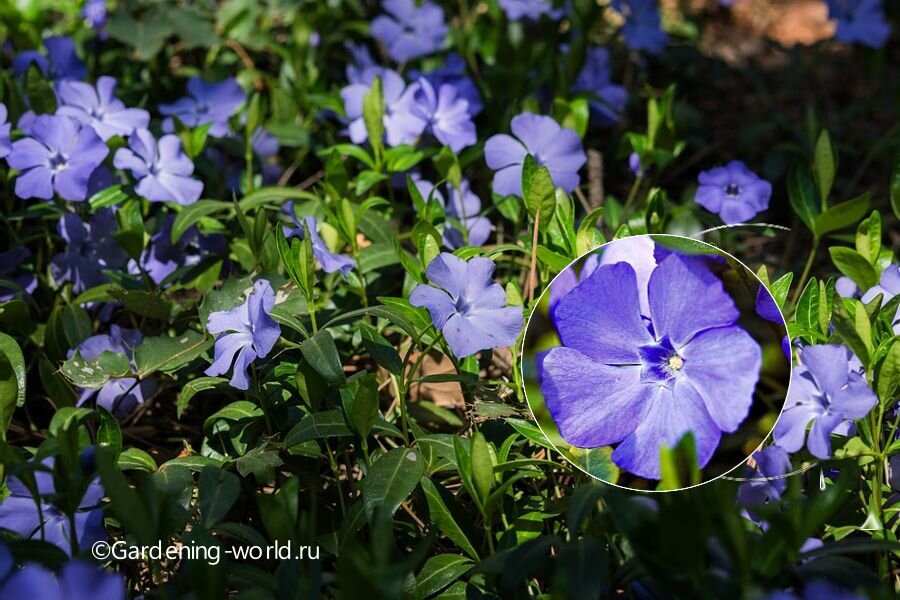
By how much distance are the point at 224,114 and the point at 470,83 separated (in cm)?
61

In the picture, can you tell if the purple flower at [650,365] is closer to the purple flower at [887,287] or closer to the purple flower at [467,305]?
the purple flower at [467,305]

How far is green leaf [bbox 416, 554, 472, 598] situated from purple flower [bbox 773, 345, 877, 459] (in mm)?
501

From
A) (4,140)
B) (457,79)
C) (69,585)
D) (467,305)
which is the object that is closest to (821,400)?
(467,305)

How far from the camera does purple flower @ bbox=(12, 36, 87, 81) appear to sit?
7.96ft

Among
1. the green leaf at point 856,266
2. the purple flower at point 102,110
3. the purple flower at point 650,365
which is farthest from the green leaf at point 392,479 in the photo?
the purple flower at point 102,110

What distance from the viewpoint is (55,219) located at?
7.16ft

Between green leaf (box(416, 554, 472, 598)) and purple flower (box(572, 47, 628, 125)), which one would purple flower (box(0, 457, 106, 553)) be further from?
purple flower (box(572, 47, 628, 125))

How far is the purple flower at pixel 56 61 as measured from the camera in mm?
2426

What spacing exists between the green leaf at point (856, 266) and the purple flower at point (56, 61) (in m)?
1.86

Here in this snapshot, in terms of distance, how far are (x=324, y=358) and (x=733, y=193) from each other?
1.06 meters

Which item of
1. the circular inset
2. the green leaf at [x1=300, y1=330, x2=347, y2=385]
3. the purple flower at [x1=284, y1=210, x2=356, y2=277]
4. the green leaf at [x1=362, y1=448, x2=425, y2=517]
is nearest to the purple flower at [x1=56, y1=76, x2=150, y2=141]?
the purple flower at [x1=284, y1=210, x2=356, y2=277]

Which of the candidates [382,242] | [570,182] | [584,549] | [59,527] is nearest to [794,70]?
[570,182]

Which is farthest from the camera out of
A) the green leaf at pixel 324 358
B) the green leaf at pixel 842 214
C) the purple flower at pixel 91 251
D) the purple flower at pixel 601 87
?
the purple flower at pixel 601 87

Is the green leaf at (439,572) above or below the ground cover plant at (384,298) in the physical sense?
below
